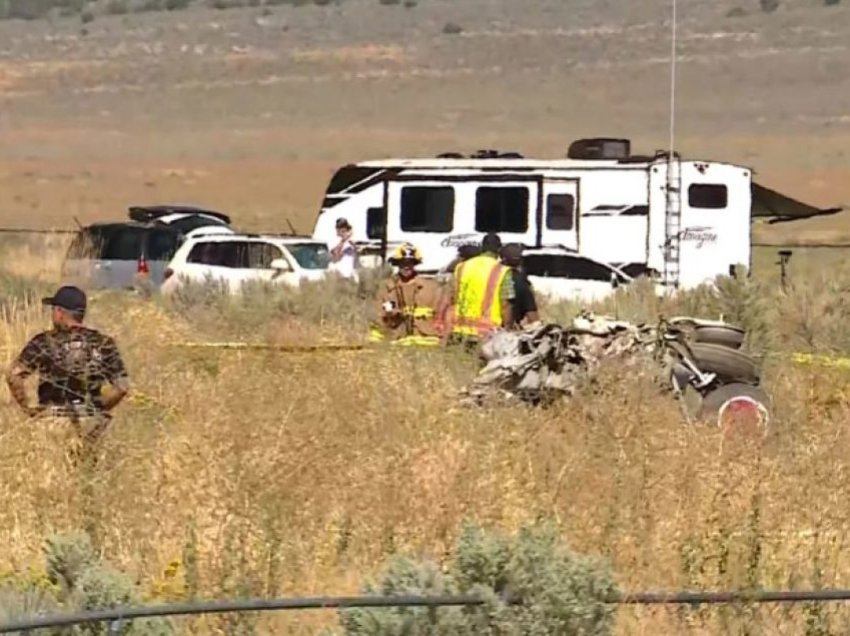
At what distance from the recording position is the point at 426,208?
83.5 feet

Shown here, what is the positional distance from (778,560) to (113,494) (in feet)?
9.17

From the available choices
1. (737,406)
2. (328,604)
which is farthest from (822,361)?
(328,604)

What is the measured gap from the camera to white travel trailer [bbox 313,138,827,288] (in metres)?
24.7

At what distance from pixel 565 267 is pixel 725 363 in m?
10.6

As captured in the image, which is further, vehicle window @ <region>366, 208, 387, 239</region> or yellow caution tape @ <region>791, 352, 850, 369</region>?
vehicle window @ <region>366, 208, 387, 239</region>

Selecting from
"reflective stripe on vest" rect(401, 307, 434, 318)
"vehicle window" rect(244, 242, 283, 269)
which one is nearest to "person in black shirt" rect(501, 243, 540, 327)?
"reflective stripe on vest" rect(401, 307, 434, 318)

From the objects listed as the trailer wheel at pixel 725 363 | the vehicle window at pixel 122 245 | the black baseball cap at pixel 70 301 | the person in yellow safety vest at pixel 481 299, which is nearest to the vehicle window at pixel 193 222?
the vehicle window at pixel 122 245

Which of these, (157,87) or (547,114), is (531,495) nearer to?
(547,114)

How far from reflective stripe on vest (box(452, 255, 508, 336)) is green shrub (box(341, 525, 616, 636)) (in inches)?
285

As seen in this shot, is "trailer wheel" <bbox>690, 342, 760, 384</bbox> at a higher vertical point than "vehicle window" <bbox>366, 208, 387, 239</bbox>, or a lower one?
lower

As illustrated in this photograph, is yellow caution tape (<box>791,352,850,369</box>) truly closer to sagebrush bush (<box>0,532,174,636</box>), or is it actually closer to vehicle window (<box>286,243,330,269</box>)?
sagebrush bush (<box>0,532,174,636</box>)

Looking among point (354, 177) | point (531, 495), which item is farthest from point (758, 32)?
point (531, 495)

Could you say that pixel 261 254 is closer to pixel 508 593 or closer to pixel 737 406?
pixel 737 406

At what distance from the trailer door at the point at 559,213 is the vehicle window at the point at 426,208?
46.9 inches
